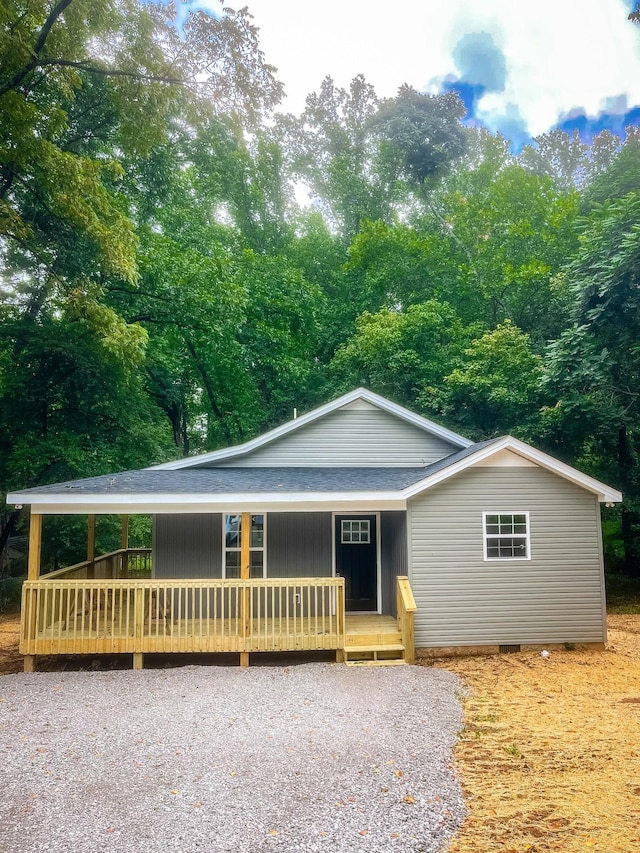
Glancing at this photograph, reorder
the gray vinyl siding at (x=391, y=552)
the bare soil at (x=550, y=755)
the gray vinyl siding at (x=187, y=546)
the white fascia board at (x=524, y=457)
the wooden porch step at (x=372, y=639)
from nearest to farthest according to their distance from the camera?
the bare soil at (x=550, y=755) < the wooden porch step at (x=372, y=639) < the white fascia board at (x=524, y=457) < the gray vinyl siding at (x=391, y=552) < the gray vinyl siding at (x=187, y=546)

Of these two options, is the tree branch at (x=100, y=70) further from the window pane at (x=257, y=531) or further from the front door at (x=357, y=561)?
the front door at (x=357, y=561)

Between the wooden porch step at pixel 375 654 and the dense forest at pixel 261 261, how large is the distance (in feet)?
28.7

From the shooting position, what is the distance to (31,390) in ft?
51.5

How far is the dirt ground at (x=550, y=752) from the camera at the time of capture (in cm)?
407

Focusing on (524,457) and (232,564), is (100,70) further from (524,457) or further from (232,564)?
(524,457)

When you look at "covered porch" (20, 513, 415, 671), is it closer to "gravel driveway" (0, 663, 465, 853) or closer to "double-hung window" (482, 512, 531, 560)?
"gravel driveway" (0, 663, 465, 853)

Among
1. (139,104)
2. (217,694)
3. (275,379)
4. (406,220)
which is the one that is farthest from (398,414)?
(406,220)

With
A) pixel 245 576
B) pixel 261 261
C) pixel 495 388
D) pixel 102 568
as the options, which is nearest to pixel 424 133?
pixel 261 261

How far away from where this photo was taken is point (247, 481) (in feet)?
34.8

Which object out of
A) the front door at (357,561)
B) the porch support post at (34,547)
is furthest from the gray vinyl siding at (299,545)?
the porch support post at (34,547)

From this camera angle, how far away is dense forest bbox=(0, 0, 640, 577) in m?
12.1

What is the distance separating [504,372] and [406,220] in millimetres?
17075

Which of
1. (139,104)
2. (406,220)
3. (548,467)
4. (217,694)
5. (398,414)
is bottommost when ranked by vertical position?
(217,694)

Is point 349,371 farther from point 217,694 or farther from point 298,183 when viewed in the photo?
point 217,694
